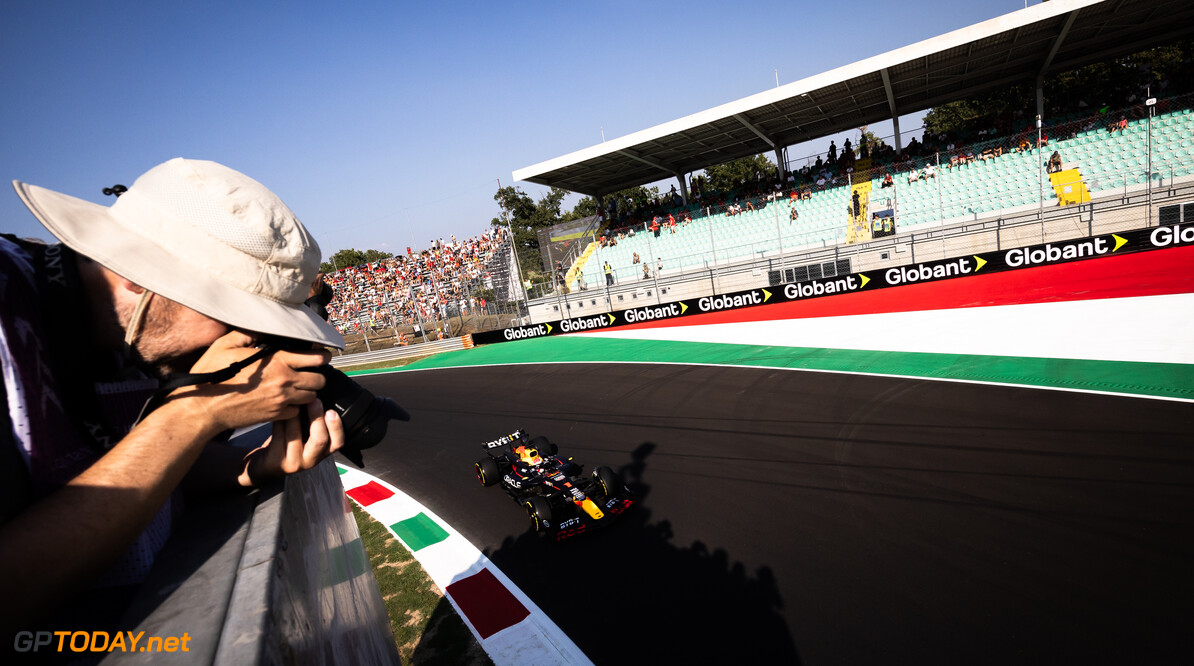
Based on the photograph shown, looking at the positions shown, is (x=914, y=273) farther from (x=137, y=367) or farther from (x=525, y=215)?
(x=525, y=215)

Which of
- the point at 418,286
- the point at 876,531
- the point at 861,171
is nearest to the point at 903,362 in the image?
the point at 876,531

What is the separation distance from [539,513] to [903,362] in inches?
357

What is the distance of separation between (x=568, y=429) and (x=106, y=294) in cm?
1054

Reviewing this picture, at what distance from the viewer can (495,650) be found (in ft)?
17.6

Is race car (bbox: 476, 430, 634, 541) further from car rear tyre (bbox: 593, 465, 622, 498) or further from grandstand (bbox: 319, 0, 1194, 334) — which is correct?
grandstand (bbox: 319, 0, 1194, 334)

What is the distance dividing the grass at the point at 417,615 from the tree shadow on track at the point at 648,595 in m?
0.81

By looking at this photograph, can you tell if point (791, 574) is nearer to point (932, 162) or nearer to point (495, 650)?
point (495, 650)

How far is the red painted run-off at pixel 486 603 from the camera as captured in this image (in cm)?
575

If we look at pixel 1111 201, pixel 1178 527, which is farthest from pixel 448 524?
pixel 1111 201

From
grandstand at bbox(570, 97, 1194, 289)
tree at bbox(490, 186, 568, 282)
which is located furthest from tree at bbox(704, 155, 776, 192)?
grandstand at bbox(570, 97, 1194, 289)

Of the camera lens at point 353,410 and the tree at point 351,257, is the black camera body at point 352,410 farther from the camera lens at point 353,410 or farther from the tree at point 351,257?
the tree at point 351,257

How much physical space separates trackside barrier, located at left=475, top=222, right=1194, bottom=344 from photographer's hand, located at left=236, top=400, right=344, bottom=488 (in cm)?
1933

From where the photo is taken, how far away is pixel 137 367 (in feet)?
3.89

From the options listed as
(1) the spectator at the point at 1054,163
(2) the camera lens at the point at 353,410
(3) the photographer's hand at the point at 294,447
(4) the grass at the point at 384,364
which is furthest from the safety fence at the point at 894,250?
(3) the photographer's hand at the point at 294,447
